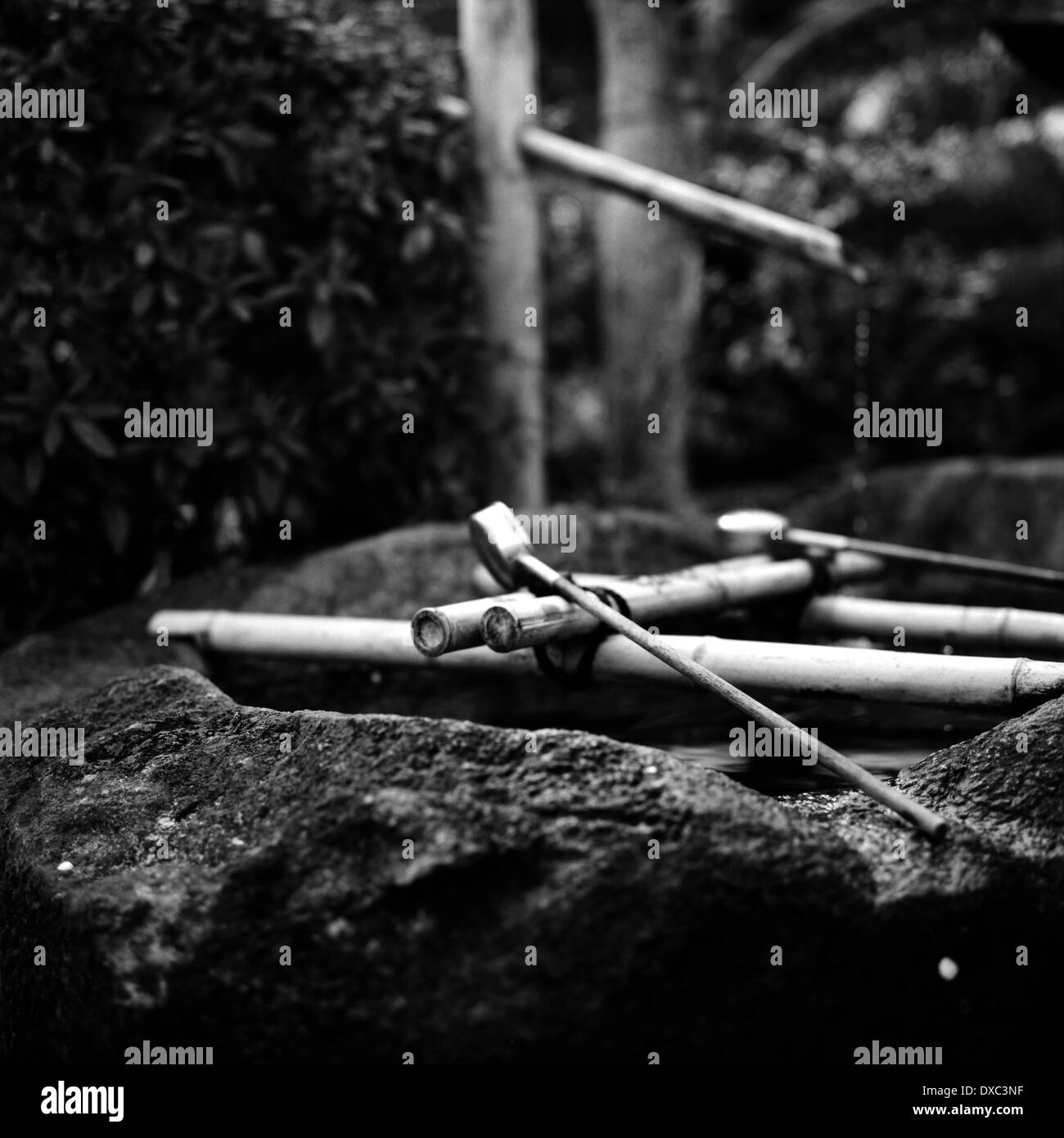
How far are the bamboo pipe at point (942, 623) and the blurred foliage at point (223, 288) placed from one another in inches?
67.2

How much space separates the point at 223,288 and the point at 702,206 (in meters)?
1.88

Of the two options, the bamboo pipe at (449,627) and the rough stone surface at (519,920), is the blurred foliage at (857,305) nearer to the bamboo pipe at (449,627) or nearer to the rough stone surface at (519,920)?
the bamboo pipe at (449,627)

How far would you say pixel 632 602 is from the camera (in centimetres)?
358

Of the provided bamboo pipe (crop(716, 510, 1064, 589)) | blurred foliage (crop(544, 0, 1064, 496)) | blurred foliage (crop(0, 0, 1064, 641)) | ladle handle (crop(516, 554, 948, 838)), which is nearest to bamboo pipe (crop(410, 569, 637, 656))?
ladle handle (crop(516, 554, 948, 838))

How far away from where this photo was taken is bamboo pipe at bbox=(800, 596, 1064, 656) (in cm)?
369

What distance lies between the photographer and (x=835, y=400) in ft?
31.7

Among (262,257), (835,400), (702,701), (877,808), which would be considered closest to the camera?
(877,808)

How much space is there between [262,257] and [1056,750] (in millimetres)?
3118

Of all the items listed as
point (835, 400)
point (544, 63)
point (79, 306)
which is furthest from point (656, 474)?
point (544, 63)

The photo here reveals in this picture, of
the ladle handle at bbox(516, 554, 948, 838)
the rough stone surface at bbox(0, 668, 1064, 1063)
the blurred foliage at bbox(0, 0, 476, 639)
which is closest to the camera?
the rough stone surface at bbox(0, 668, 1064, 1063)

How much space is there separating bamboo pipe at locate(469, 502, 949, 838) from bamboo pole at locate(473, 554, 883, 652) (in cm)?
8

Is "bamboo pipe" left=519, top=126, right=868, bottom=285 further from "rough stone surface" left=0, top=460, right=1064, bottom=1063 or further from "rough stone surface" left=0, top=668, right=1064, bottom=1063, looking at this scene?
"rough stone surface" left=0, top=668, right=1064, bottom=1063

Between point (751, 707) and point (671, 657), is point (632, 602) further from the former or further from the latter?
point (751, 707)
